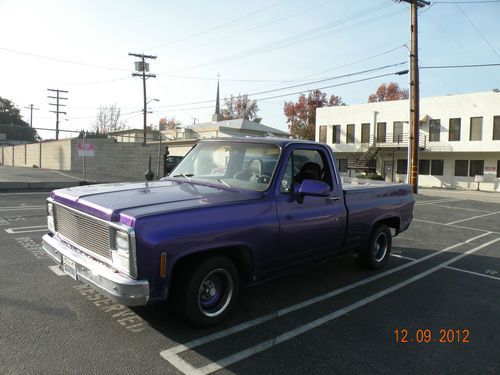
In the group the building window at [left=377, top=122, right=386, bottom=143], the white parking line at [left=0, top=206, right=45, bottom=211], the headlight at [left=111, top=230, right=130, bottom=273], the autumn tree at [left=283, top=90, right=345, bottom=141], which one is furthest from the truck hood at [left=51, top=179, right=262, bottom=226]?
the autumn tree at [left=283, top=90, right=345, bottom=141]

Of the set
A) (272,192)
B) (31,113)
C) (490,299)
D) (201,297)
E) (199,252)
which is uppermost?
(31,113)

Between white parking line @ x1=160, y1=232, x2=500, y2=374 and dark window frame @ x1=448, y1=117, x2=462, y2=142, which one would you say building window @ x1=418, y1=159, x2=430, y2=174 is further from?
white parking line @ x1=160, y1=232, x2=500, y2=374

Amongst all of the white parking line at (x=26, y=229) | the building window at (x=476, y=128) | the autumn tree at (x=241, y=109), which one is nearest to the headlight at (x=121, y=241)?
the white parking line at (x=26, y=229)

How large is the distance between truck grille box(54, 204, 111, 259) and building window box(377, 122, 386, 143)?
38438 mm

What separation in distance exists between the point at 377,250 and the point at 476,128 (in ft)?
106

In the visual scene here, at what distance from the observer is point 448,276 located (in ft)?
20.6

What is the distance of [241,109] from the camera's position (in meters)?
81.7

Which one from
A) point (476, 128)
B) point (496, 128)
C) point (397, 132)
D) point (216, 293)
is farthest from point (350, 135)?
point (216, 293)

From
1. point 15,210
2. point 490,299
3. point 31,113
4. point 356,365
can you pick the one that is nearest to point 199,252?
point 356,365

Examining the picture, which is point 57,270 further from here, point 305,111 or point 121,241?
point 305,111

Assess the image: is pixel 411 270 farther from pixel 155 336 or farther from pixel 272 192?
pixel 155 336

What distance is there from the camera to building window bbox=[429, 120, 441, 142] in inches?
1419

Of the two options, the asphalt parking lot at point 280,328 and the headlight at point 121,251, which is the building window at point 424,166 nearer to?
the asphalt parking lot at point 280,328

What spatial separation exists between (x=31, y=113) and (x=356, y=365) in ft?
267
